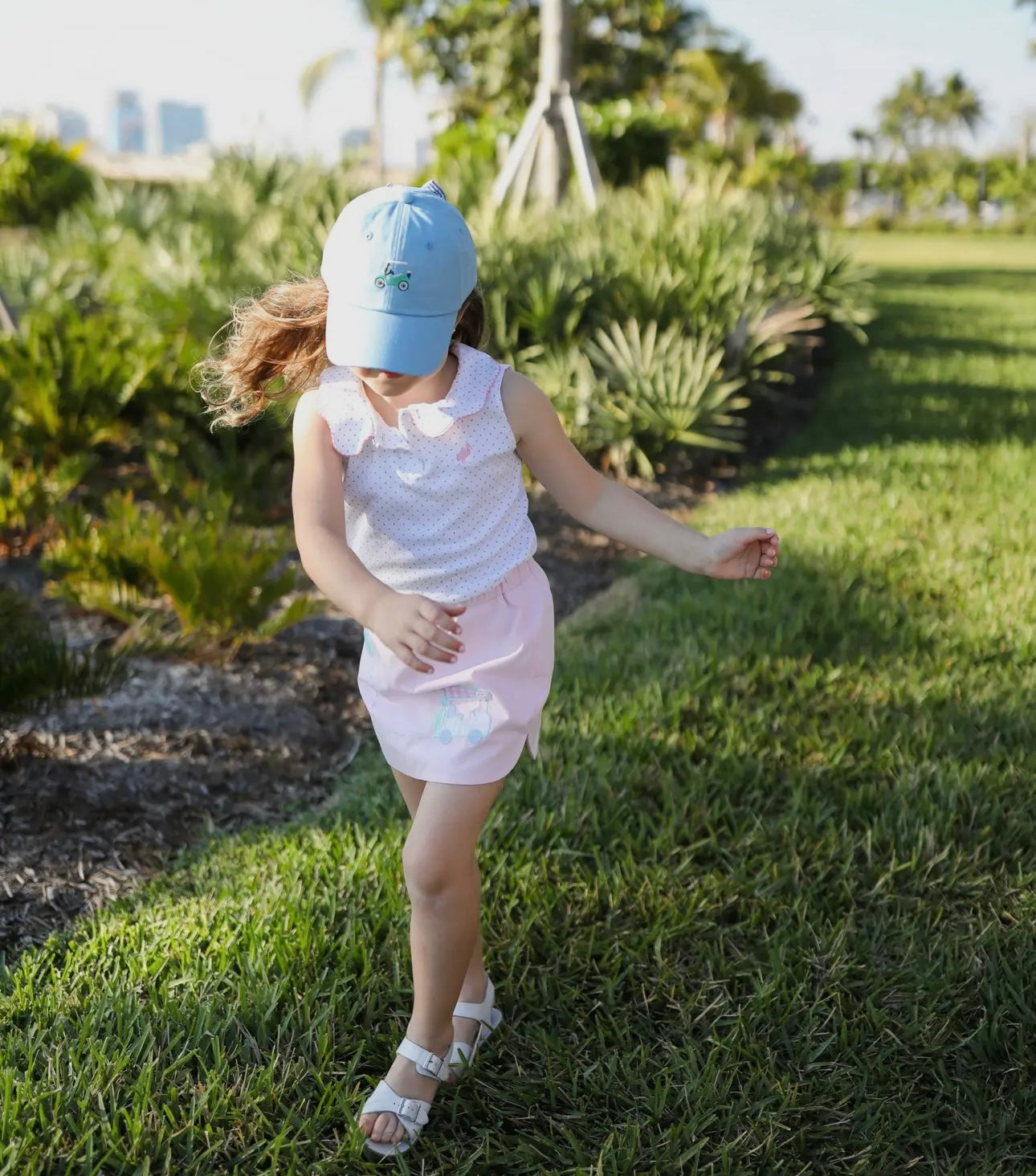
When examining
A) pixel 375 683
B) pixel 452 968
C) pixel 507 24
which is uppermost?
pixel 507 24

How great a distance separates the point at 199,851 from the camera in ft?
9.53

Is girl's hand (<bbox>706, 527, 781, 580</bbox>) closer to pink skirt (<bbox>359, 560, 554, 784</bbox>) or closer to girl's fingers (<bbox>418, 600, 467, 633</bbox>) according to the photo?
pink skirt (<bbox>359, 560, 554, 784</bbox>)

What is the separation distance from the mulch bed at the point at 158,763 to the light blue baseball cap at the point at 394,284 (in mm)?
1521

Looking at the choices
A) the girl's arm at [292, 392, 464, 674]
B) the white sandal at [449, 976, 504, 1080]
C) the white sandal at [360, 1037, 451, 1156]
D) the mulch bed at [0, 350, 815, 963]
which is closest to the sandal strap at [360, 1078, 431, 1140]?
the white sandal at [360, 1037, 451, 1156]

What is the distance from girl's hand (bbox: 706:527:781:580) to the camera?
202cm

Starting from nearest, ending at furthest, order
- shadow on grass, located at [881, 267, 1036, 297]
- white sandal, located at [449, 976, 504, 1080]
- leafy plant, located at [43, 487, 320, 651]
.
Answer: white sandal, located at [449, 976, 504, 1080], leafy plant, located at [43, 487, 320, 651], shadow on grass, located at [881, 267, 1036, 297]

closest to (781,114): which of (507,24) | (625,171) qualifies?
(507,24)

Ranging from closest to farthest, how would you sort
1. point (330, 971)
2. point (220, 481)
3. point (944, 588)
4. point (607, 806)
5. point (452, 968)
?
point (452, 968)
point (330, 971)
point (607, 806)
point (944, 588)
point (220, 481)

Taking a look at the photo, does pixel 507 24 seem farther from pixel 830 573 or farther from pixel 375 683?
pixel 375 683

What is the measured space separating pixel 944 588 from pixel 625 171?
11.3 m

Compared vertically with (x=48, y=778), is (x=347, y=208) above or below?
above

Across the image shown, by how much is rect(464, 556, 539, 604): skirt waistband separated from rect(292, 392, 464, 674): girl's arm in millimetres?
253

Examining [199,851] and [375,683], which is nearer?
[375,683]

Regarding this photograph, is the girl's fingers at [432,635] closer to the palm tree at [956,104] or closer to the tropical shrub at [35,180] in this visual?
the tropical shrub at [35,180]
